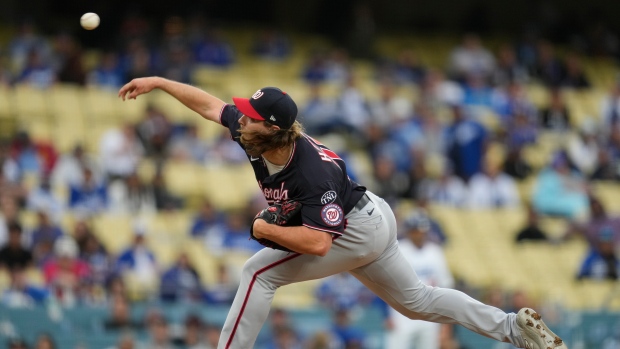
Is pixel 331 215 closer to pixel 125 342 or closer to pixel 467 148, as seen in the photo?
pixel 125 342

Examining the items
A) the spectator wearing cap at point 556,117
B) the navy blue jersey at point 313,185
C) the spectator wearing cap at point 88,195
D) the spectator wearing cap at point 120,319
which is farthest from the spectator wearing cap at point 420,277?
the spectator wearing cap at point 556,117

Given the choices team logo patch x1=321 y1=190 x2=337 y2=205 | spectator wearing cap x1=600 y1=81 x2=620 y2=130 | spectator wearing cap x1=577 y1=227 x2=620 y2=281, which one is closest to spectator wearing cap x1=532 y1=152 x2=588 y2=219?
spectator wearing cap x1=577 y1=227 x2=620 y2=281

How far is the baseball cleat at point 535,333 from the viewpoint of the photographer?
663cm

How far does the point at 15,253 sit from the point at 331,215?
21.8 feet

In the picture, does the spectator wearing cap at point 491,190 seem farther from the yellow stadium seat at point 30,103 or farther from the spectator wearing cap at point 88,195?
the yellow stadium seat at point 30,103

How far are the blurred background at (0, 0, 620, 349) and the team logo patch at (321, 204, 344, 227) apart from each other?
15.9 feet

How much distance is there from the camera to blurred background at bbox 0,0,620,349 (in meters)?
11.5

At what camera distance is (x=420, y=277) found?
1120 cm

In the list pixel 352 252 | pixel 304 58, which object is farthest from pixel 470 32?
pixel 352 252

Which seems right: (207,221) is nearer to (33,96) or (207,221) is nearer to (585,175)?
(33,96)

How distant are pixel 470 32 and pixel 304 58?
4163mm

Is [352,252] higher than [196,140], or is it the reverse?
[196,140]

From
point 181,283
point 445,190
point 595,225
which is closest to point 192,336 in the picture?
point 181,283

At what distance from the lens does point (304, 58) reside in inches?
750
